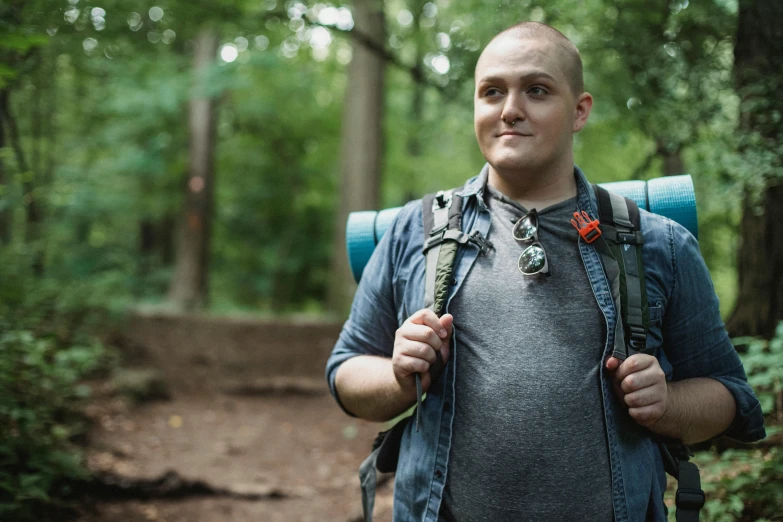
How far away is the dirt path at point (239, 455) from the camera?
5002 millimetres

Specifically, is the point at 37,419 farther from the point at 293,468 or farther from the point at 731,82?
the point at 731,82

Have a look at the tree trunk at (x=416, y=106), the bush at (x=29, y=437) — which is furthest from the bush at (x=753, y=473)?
the tree trunk at (x=416, y=106)

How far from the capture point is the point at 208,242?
13.7 metres

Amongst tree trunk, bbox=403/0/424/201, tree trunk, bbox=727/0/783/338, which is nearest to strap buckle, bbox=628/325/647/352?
tree trunk, bbox=727/0/783/338

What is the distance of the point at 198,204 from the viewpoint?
1329 cm

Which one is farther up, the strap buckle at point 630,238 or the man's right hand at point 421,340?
the strap buckle at point 630,238

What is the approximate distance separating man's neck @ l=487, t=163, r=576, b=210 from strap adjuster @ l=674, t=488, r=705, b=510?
949mm

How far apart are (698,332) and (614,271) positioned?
33 centimetres

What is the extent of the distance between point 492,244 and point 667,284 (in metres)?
0.54

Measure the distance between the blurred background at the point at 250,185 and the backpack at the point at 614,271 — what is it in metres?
1.46

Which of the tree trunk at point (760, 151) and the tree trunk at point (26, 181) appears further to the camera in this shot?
the tree trunk at point (26, 181)

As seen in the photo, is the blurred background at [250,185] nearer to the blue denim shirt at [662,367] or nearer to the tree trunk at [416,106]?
the tree trunk at [416,106]

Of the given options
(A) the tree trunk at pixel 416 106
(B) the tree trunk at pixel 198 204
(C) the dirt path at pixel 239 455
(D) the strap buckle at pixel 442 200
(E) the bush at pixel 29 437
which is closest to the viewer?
(D) the strap buckle at pixel 442 200

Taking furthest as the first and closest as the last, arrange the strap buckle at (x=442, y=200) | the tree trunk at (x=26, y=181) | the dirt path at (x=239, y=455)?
the dirt path at (x=239, y=455) → the tree trunk at (x=26, y=181) → the strap buckle at (x=442, y=200)
